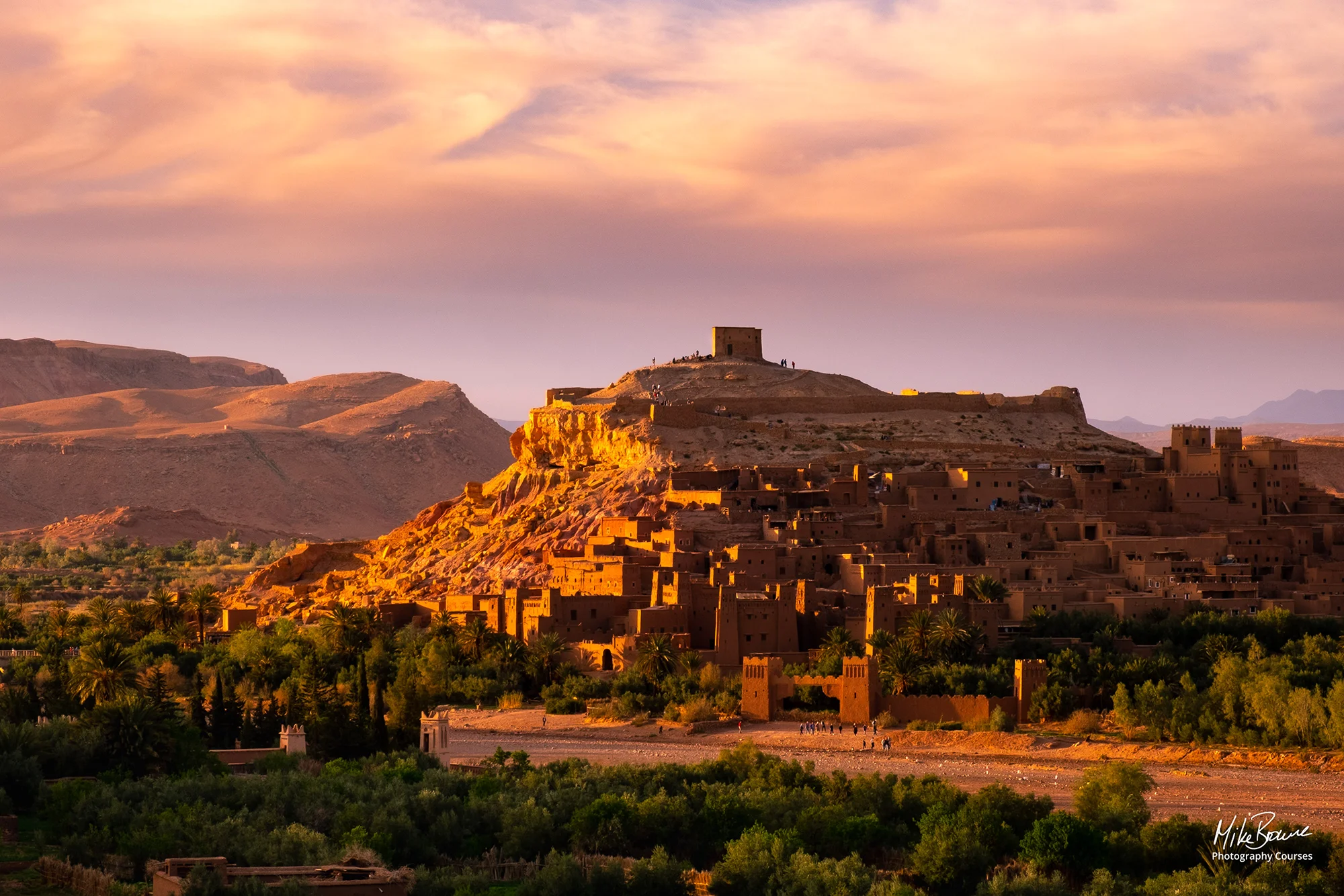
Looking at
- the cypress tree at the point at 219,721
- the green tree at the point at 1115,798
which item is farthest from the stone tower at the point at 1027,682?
the cypress tree at the point at 219,721

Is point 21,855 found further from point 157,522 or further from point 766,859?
point 157,522

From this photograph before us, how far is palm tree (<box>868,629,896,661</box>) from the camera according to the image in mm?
46656

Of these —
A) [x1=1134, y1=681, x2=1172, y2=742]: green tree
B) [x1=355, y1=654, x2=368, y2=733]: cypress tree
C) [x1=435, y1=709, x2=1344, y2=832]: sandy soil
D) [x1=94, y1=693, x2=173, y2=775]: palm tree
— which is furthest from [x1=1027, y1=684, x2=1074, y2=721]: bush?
[x1=94, y1=693, x2=173, y2=775]: palm tree

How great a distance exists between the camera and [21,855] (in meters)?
32.4

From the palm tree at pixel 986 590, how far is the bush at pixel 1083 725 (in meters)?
4.00

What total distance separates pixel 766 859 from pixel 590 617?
19.5 meters

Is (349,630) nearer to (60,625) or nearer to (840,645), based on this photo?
(60,625)

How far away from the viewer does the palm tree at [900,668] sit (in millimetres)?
45875

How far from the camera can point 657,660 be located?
156ft

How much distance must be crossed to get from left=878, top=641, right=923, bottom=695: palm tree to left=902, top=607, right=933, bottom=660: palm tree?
0.19 m

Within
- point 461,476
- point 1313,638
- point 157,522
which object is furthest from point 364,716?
point 461,476

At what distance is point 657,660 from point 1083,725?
30.9 ft

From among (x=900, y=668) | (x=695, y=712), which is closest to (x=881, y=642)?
(x=900, y=668)

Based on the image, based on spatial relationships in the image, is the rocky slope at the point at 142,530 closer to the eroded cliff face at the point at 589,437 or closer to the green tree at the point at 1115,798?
the eroded cliff face at the point at 589,437
